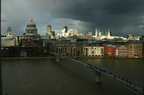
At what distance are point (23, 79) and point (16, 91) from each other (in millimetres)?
3389

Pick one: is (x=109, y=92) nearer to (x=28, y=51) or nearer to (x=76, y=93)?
(x=76, y=93)

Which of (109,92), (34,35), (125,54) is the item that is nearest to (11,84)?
→ (109,92)

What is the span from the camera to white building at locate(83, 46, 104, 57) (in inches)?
1457

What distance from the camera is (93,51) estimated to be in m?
37.1

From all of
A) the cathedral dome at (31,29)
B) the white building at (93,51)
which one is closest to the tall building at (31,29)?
the cathedral dome at (31,29)

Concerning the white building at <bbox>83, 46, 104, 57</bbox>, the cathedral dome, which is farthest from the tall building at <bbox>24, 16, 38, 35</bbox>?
the white building at <bbox>83, 46, 104, 57</bbox>

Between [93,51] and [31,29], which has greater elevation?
[31,29]

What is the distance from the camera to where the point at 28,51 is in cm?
3519

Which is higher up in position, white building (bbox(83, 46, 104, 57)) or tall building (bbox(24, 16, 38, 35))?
tall building (bbox(24, 16, 38, 35))

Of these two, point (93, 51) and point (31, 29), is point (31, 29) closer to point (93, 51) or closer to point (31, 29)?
point (31, 29)

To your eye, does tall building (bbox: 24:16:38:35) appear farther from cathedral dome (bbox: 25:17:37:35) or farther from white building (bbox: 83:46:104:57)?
white building (bbox: 83:46:104:57)

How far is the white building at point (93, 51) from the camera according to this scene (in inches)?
1457

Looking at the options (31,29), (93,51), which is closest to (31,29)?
(31,29)

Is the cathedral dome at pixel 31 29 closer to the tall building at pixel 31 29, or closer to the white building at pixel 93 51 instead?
the tall building at pixel 31 29
